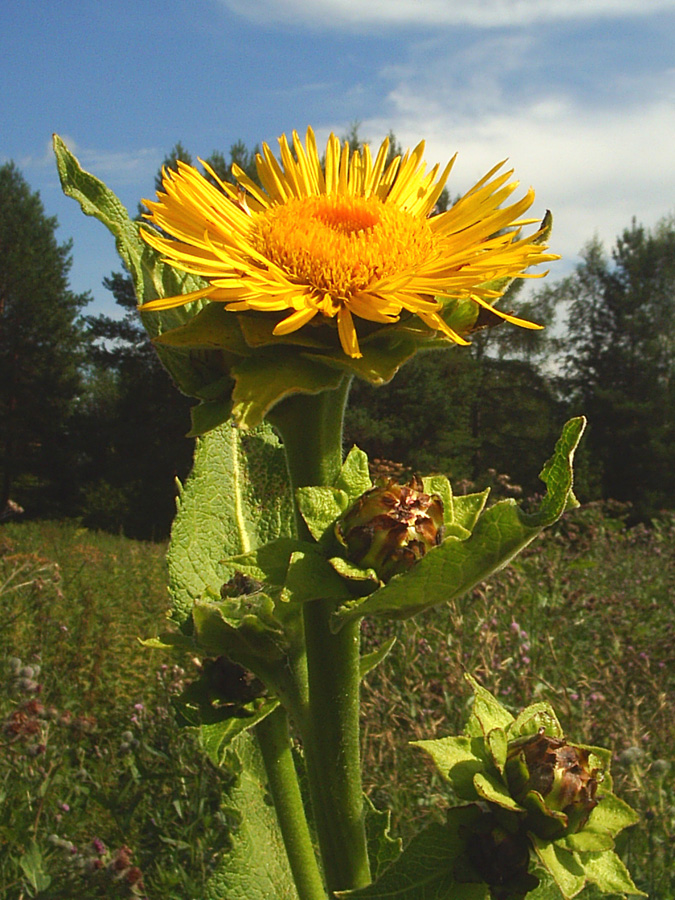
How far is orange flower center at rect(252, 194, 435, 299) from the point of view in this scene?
3.24ft

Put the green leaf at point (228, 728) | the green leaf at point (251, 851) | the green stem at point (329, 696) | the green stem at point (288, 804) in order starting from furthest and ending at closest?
the green leaf at point (251, 851) → the green stem at point (288, 804) → the green leaf at point (228, 728) → the green stem at point (329, 696)

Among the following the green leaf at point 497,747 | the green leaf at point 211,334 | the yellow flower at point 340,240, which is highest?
the yellow flower at point 340,240

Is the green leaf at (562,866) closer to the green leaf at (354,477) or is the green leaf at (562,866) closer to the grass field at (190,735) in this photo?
the green leaf at (354,477)

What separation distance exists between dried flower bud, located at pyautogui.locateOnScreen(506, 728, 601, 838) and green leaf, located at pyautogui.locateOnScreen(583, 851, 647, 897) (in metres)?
0.05

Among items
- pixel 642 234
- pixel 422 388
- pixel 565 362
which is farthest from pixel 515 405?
pixel 642 234

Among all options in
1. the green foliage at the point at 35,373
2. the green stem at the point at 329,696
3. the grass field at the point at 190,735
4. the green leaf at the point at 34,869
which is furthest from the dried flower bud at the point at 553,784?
the green foliage at the point at 35,373

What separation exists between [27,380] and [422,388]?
1517 centimetres

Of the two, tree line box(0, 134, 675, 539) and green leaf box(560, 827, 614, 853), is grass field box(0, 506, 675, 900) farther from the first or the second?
tree line box(0, 134, 675, 539)

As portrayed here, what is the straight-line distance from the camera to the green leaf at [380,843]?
1358 millimetres

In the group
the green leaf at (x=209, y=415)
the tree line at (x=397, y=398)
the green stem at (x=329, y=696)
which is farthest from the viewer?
the tree line at (x=397, y=398)

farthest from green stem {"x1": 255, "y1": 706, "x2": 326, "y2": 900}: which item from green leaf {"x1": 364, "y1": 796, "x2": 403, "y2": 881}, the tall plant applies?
green leaf {"x1": 364, "y1": 796, "x2": 403, "y2": 881}

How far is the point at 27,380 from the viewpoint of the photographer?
1134 inches

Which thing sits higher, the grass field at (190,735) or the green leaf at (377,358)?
the green leaf at (377,358)

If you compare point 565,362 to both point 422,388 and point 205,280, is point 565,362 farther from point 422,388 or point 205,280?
point 205,280
